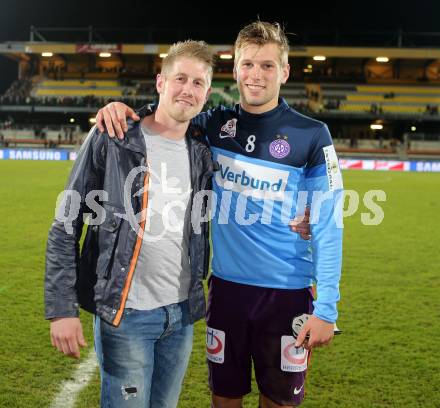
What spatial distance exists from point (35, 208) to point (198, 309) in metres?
9.85

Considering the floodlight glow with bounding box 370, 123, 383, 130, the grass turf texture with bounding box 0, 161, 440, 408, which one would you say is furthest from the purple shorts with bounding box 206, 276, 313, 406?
the floodlight glow with bounding box 370, 123, 383, 130

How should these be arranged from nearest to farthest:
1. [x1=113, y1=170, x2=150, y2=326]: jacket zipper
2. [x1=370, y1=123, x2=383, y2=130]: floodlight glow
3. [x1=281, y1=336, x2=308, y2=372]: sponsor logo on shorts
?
[x1=113, y1=170, x2=150, y2=326]: jacket zipper
[x1=281, y1=336, x2=308, y2=372]: sponsor logo on shorts
[x1=370, y1=123, x2=383, y2=130]: floodlight glow

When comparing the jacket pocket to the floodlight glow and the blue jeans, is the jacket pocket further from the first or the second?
the floodlight glow

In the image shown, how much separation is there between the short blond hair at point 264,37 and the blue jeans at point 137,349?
1204mm

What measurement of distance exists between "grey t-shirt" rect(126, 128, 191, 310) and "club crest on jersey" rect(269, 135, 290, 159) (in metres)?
0.47

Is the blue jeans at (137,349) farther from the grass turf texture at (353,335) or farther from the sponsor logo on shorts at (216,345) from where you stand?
the grass turf texture at (353,335)

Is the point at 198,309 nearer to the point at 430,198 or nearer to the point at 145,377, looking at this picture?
the point at 145,377

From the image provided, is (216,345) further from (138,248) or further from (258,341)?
(138,248)

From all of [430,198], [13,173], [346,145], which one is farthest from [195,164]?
[346,145]

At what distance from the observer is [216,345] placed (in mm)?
2584

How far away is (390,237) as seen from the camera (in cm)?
915

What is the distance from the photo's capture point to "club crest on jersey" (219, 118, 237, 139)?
259 centimetres

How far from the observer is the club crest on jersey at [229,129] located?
2.59 m

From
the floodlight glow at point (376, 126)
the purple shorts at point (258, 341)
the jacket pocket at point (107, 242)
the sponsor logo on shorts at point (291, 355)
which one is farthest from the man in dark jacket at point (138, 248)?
the floodlight glow at point (376, 126)
